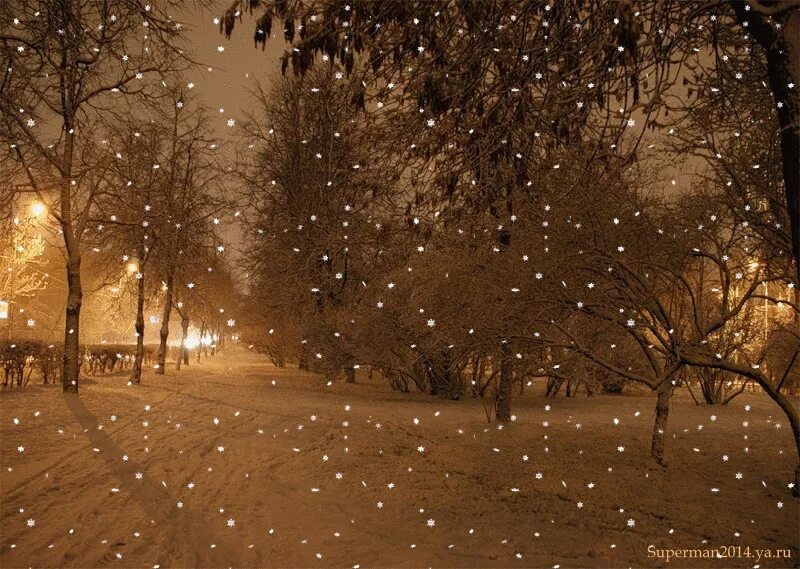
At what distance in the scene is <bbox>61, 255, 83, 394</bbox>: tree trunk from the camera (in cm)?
1297

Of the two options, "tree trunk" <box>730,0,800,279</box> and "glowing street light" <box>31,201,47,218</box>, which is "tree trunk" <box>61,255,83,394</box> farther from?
"tree trunk" <box>730,0,800,279</box>

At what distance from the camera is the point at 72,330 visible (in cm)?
1291

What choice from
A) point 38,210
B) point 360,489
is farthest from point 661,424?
point 38,210

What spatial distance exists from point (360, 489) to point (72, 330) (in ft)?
28.8

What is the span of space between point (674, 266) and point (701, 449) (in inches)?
170

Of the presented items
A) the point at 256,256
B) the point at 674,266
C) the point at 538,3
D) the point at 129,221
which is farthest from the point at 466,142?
the point at 256,256

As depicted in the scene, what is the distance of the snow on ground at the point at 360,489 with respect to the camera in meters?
5.18

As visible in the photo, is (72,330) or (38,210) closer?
(72,330)

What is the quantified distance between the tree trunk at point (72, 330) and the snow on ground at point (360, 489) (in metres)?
0.45

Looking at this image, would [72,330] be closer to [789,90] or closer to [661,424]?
[661,424]

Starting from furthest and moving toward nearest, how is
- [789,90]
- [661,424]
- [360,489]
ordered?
[661,424] < [360,489] < [789,90]

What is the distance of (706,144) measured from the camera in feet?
26.0

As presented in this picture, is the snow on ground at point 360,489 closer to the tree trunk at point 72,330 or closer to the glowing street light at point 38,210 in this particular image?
the tree trunk at point 72,330

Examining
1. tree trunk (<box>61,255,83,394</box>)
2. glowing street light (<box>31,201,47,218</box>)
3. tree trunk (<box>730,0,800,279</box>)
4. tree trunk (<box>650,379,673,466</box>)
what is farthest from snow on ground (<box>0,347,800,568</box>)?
glowing street light (<box>31,201,47,218</box>)
